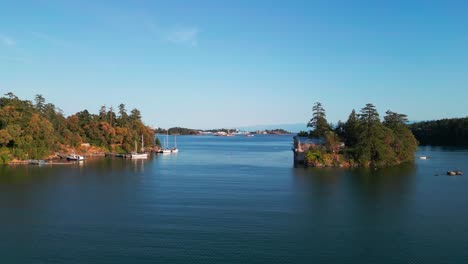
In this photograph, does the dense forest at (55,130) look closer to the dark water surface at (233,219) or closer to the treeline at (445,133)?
the dark water surface at (233,219)

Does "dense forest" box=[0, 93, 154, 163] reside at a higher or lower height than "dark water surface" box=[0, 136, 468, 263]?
higher

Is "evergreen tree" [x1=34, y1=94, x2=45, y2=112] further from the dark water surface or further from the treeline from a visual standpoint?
the treeline

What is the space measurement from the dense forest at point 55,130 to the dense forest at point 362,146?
129ft

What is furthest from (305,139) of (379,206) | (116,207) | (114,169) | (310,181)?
(116,207)

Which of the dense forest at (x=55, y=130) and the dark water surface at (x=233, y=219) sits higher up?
the dense forest at (x=55, y=130)

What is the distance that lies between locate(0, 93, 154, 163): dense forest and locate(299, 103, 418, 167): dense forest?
129 feet

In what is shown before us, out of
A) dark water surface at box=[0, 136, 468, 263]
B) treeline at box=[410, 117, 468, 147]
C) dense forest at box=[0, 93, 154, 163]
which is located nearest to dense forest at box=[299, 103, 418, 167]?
dark water surface at box=[0, 136, 468, 263]

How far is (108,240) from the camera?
21844mm

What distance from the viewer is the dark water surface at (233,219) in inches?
784

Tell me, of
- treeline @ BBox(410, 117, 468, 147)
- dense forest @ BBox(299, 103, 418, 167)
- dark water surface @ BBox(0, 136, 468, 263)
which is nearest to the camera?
dark water surface @ BBox(0, 136, 468, 263)

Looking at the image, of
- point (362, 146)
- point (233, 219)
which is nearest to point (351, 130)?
point (362, 146)

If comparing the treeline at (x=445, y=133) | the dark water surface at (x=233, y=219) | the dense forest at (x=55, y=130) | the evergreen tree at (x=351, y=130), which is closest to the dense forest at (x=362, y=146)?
the evergreen tree at (x=351, y=130)

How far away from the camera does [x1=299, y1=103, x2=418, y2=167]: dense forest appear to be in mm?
56219

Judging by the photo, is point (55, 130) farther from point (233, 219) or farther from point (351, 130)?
point (233, 219)
